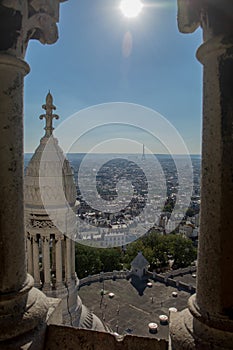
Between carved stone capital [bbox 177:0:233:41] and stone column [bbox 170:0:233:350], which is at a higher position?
carved stone capital [bbox 177:0:233:41]

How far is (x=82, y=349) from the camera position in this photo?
4117mm

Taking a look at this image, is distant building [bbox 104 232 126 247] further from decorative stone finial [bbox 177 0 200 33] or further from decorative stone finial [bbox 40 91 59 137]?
decorative stone finial [bbox 177 0 200 33]

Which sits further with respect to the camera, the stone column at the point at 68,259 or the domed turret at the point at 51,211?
the stone column at the point at 68,259

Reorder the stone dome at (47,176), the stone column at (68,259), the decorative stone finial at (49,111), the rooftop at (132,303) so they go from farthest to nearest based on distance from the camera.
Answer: the rooftop at (132,303), the stone column at (68,259), the decorative stone finial at (49,111), the stone dome at (47,176)

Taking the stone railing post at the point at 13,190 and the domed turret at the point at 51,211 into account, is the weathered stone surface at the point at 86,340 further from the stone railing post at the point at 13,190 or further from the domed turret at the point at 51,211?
the domed turret at the point at 51,211

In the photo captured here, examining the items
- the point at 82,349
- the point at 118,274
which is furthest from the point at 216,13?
the point at 118,274

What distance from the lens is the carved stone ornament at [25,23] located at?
11.6 feet

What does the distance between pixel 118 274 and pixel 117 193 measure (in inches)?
2694

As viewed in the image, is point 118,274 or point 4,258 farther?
point 118,274

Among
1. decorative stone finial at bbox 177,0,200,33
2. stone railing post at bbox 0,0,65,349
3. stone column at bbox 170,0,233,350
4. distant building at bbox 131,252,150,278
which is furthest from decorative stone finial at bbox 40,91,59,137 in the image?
distant building at bbox 131,252,150,278

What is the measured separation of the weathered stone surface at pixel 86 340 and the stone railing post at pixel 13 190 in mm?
369

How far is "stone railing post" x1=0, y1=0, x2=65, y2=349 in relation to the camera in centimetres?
351

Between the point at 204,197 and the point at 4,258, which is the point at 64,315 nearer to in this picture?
the point at 4,258

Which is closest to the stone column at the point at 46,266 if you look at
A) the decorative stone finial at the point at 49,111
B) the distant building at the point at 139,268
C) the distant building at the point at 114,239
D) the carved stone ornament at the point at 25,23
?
the decorative stone finial at the point at 49,111
